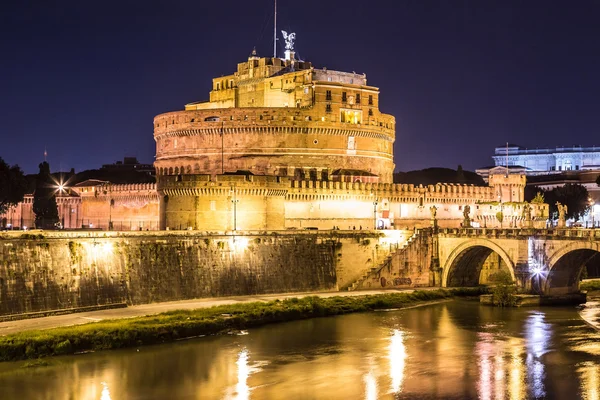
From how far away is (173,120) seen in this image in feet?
215

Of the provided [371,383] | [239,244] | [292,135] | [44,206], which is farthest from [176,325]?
[44,206]

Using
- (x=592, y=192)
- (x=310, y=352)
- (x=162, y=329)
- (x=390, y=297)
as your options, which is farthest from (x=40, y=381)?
(x=592, y=192)

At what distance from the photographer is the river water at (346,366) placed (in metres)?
28.3

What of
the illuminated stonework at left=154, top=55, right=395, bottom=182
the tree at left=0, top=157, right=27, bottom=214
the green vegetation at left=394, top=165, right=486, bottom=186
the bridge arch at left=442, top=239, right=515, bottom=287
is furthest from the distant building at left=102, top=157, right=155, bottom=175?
the bridge arch at left=442, top=239, right=515, bottom=287

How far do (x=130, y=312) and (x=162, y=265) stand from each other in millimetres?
4277

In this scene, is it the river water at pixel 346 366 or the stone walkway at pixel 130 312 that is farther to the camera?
the stone walkway at pixel 130 312

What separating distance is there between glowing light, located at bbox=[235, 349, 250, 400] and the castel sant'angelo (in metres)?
19.9

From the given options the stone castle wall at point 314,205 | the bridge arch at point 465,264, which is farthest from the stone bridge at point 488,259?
the stone castle wall at point 314,205

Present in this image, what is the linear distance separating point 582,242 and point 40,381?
25.7 metres

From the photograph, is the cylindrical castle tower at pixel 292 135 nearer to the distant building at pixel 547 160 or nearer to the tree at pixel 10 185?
the tree at pixel 10 185

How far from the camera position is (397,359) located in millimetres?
32969

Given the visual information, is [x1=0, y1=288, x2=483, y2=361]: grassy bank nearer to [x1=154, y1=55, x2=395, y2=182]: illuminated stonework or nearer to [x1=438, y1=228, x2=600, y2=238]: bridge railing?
[x1=438, y1=228, x2=600, y2=238]: bridge railing

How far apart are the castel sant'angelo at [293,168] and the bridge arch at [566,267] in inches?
401

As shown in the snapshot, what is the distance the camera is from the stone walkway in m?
34.4
